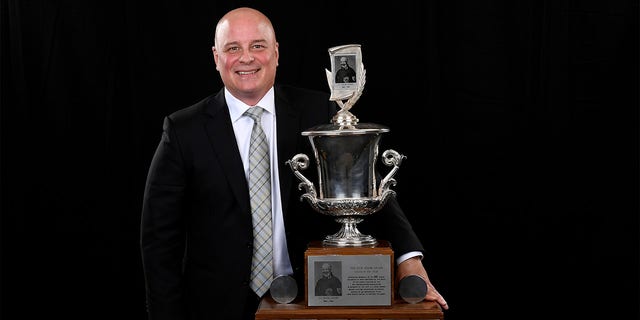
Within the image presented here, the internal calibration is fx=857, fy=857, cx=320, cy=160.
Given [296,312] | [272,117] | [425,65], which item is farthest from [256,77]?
[425,65]

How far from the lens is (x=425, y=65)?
331 cm

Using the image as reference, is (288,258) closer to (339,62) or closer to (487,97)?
(339,62)

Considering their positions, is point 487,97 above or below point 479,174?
above

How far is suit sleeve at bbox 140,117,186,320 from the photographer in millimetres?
2537

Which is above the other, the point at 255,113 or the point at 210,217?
the point at 255,113

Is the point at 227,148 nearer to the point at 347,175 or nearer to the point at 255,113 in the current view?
the point at 255,113

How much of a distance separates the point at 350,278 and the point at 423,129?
1242 mm

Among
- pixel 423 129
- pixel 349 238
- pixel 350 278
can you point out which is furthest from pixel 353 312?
pixel 423 129

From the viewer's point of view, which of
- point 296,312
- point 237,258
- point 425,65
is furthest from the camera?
point 425,65

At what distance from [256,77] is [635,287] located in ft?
6.11

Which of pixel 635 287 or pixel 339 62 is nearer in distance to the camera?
pixel 339 62

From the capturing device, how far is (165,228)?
2.55m

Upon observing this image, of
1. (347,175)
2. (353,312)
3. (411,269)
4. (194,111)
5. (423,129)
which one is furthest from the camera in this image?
(423,129)

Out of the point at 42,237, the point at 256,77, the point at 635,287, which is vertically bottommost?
the point at 635,287
